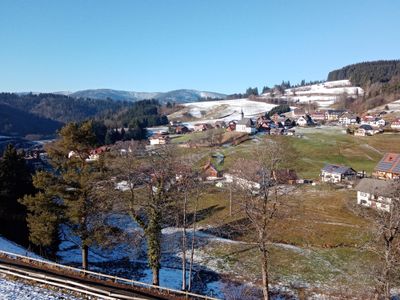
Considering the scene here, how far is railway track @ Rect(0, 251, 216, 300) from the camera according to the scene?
2422 cm

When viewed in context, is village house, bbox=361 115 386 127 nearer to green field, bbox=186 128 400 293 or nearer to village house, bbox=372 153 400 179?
green field, bbox=186 128 400 293

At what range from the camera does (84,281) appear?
2661 cm

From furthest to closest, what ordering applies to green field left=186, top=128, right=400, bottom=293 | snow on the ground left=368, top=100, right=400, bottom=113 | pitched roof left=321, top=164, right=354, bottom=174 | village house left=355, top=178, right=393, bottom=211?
snow on the ground left=368, top=100, right=400, bottom=113, pitched roof left=321, top=164, right=354, bottom=174, village house left=355, top=178, right=393, bottom=211, green field left=186, top=128, right=400, bottom=293

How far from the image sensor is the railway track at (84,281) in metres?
24.2

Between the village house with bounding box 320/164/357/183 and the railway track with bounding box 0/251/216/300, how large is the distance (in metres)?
66.9

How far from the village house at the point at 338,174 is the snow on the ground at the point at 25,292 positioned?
72.9 m

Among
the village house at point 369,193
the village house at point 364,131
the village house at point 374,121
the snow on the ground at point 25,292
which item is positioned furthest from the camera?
the village house at point 374,121

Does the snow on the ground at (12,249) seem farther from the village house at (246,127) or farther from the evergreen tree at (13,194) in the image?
the village house at (246,127)

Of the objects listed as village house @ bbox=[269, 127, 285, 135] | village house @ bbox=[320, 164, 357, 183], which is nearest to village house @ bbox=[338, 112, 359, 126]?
village house @ bbox=[269, 127, 285, 135]

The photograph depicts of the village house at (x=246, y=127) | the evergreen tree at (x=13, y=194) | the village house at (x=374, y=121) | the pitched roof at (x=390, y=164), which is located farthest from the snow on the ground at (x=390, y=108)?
the evergreen tree at (x=13, y=194)

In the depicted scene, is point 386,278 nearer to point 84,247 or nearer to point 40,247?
point 84,247

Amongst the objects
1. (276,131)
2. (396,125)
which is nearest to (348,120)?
(396,125)

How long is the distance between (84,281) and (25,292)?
13.2ft

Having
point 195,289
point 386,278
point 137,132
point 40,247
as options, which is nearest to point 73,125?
point 40,247
